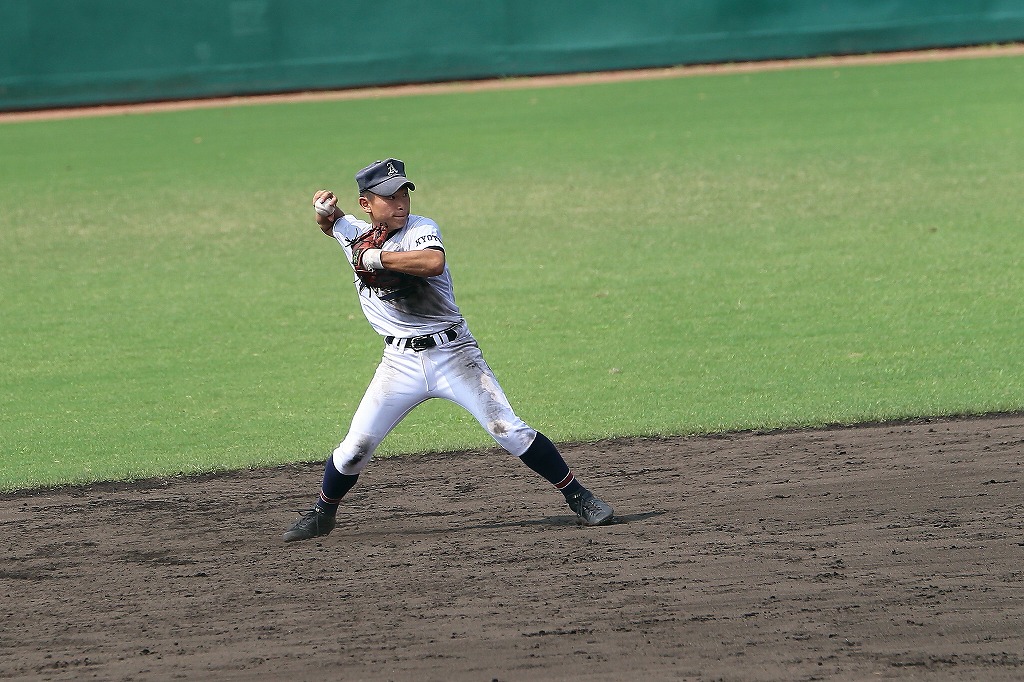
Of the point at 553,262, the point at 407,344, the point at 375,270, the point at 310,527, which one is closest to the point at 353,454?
the point at 310,527

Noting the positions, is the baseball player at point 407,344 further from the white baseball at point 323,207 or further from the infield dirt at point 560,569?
the infield dirt at point 560,569

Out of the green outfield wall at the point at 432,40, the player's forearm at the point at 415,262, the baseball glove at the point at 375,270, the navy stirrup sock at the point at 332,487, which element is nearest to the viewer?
the player's forearm at the point at 415,262

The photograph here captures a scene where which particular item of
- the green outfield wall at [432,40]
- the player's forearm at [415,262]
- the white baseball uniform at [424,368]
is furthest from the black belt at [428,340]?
the green outfield wall at [432,40]

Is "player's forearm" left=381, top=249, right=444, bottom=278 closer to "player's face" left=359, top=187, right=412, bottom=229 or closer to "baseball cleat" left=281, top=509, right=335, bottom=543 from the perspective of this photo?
"player's face" left=359, top=187, right=412, bottom=229

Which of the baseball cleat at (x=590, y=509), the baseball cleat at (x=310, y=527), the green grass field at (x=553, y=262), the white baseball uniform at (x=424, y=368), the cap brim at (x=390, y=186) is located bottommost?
the green grass field at (x=553, y=262)

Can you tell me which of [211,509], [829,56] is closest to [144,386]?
[211,509]

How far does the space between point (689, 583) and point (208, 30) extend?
57.3 ft

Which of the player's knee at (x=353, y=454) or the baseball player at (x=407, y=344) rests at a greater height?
the baseball player at (x=407, y=344)

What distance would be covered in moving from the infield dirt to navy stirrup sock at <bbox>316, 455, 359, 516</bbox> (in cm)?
19

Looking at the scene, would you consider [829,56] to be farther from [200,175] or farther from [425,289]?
[425,289]

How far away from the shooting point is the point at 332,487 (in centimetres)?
654

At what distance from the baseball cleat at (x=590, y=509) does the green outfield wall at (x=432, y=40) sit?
51.6ft

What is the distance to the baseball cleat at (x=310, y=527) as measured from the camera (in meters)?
6.60

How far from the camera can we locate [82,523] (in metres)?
7.02
